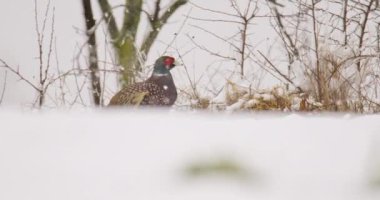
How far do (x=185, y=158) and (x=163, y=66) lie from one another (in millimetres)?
1985

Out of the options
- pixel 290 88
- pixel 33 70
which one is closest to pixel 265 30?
pixel 290 88

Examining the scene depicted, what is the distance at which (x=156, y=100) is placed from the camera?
2.18 metres

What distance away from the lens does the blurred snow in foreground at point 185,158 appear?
410 mm

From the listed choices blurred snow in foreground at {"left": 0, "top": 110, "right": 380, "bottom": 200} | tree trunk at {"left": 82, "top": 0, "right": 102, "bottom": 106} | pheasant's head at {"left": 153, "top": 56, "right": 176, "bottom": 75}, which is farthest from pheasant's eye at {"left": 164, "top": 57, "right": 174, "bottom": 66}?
blurred snow in foreground at {"left": 0, "top": 110, "right": 380, "bottom": 200}

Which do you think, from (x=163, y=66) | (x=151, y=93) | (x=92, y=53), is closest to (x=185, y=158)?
(x=151, y=93)

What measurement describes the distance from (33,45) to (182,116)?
2.58m

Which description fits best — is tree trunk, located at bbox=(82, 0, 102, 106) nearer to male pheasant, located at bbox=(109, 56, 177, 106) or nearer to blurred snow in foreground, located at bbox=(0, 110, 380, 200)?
male pheasant, located at bbox=(109, 56, 177, 106)

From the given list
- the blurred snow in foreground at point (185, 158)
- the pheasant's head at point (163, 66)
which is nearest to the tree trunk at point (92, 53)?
the pheasant's head at point (163, 66)

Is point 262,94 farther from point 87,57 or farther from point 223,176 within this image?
point 223,176

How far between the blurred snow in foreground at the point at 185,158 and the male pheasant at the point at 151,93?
160 centimetres

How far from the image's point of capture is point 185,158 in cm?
44

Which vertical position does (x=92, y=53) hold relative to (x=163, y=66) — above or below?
above

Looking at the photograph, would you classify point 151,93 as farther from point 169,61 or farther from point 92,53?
point 92,53

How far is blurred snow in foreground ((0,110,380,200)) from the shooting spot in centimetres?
41
